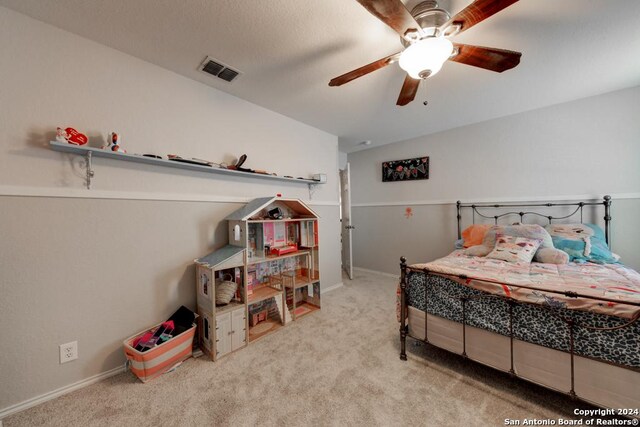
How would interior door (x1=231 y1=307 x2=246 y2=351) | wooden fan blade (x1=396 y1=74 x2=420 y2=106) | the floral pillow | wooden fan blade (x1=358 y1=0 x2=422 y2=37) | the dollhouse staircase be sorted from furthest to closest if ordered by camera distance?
the dollhouse staircase
the floral pillow
interior door (x1=231 y1=307 x2=246 y2=351)
wooden fan blade (x1=396 y1=74 x2=420 y2=106)
wooden fan blade (x1=358 y1=0 x2=422 y2=37)

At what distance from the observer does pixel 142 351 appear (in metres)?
1.66

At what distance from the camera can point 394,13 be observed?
44.3 inches

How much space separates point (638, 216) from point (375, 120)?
3007 millimetres

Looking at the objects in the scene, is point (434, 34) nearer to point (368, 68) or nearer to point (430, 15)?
point (430, 15)

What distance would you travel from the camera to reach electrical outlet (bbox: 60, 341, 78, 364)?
5.07 ft

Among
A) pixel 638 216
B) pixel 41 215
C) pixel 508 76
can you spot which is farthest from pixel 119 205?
pixel 638 216

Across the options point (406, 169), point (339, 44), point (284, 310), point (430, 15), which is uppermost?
point (339, 44)

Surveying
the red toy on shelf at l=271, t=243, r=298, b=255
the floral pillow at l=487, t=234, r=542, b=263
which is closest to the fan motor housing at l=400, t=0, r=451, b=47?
the floral pillow at l=487, t=234, r=542, b=263

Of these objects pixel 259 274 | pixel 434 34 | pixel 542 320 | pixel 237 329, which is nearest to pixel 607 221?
pixel 542 320

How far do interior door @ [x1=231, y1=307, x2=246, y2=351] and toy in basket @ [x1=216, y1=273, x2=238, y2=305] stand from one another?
0.13 m

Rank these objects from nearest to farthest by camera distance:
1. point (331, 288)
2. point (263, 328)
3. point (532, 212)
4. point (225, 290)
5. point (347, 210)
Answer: point (225, 290) < point (263, 328) < point (532, 212) < point (331, 288) < point (347, 210)

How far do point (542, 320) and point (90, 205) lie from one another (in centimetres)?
308

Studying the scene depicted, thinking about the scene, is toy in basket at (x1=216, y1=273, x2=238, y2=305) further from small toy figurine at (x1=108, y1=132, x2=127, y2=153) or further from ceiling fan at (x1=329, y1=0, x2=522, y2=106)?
ceiling fan at (x1=329, y1=0, x2=522, y2=106)

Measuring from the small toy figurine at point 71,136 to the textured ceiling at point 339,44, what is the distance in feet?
2.37
